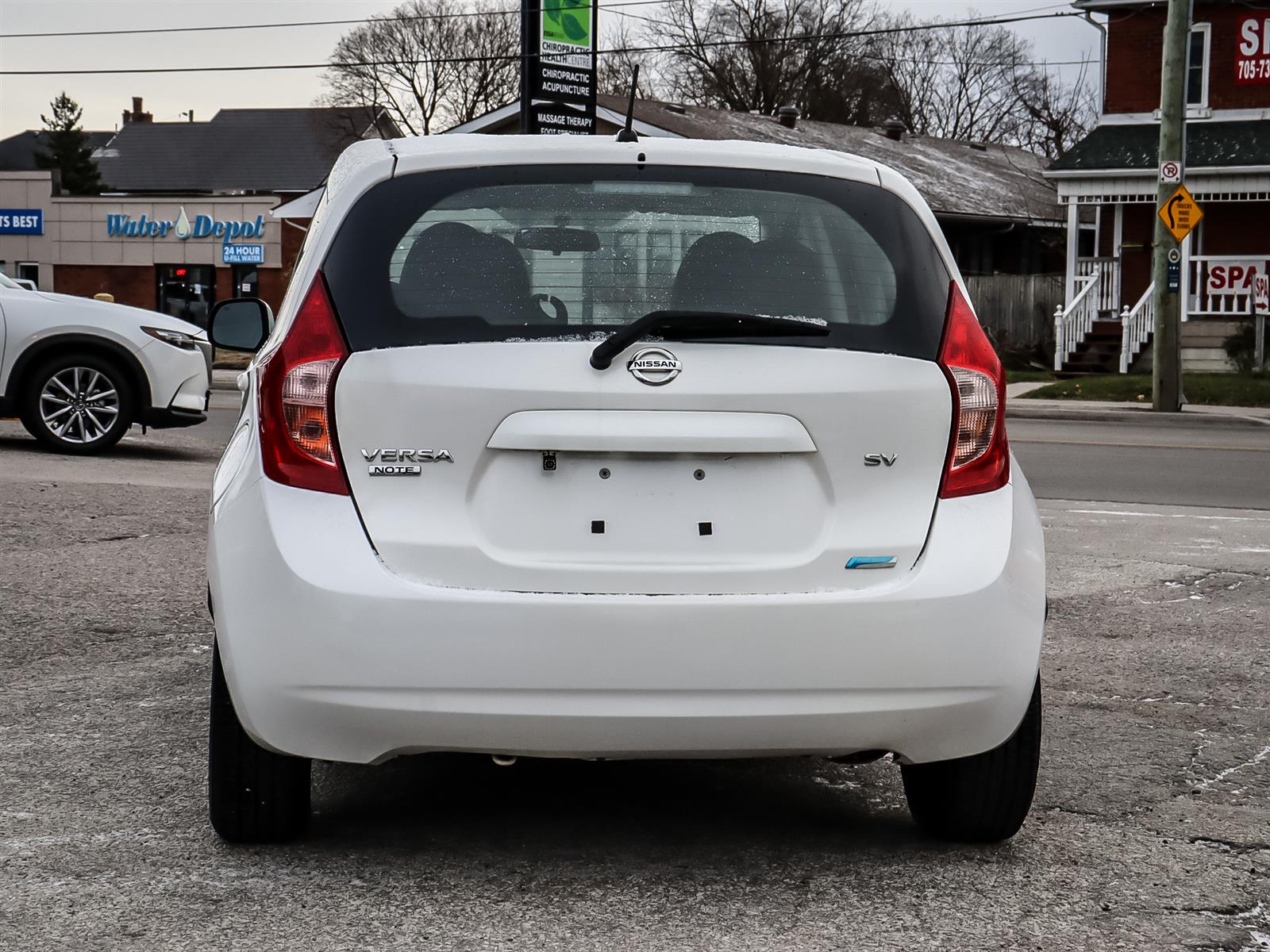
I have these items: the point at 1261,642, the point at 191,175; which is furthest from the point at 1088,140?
the point at 191,175

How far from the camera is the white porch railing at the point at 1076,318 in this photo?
102 ft

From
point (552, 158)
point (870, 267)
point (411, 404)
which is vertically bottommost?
point (411, 404)

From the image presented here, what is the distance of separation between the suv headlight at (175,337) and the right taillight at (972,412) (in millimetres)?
10339

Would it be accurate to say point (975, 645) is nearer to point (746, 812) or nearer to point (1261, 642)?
point (746, 812)

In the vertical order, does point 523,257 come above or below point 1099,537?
above

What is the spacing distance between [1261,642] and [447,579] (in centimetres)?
441

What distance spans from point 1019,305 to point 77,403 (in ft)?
86.0

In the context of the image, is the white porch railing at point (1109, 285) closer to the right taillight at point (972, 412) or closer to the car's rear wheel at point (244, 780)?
the right taillight at point (972, 412)

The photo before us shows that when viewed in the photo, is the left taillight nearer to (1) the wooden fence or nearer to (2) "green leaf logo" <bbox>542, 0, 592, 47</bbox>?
(2) "green leaf logo" <bbox>542, 0, 592, 47</bbox>

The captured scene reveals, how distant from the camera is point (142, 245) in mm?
52188

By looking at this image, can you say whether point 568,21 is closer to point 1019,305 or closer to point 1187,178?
point 1187,178

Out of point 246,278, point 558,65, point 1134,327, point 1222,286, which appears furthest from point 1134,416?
point 246,278

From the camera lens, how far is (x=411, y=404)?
3641 mm

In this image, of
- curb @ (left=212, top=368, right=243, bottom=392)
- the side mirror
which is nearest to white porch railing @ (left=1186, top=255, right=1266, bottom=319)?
curb @ (left=212, top=368, right=243, bottom=392)
